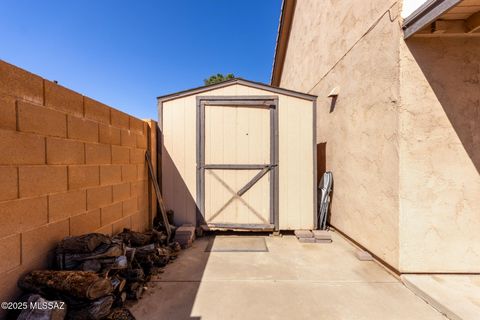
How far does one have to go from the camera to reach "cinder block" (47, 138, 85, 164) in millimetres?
2221

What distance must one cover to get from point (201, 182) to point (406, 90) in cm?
377

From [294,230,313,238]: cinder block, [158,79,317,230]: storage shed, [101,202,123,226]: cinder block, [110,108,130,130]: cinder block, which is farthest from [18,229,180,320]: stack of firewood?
[294,230,313,238]: cinder block

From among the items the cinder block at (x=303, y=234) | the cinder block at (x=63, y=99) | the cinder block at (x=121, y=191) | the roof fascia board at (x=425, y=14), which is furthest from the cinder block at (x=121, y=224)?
the roof fascia board at (x=425, y=14)

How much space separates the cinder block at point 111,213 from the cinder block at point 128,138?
999mm

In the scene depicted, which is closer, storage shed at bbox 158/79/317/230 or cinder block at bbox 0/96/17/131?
cinder block at bbox 0/96/17/131

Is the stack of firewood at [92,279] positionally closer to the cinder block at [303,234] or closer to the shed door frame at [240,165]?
the shed door frame at [240,165]

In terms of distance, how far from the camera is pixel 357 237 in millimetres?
3924

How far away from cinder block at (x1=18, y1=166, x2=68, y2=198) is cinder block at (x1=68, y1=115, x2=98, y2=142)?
0.43 metres

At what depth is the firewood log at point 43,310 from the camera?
164 cm

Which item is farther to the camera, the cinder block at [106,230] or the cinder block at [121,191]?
the cinder block at [121,191]

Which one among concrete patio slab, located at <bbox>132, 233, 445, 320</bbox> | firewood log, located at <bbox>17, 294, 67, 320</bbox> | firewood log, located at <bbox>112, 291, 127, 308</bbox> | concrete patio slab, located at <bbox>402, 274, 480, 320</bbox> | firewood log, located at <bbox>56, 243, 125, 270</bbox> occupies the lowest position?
concrete patio slab, located at <bbox>132, 233, 445, 320</bbox>

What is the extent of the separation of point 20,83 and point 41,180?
884 millimetres

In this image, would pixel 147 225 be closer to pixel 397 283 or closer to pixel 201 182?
pixel 201 182

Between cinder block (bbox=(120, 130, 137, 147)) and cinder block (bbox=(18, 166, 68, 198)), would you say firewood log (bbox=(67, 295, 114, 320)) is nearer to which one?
cinder block (bbox=(18, 166, 68, 198))
